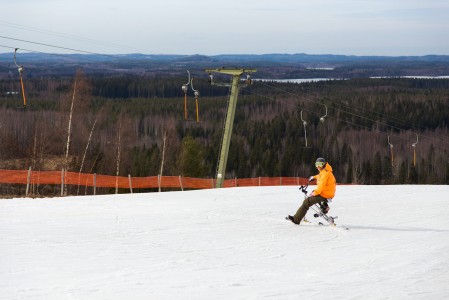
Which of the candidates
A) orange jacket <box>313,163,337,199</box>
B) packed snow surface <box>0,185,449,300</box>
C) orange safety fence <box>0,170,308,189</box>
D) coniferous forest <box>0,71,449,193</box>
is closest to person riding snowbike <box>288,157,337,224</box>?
orange jacket <box>313,163,337,199</box>

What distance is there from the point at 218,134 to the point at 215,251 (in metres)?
91.5

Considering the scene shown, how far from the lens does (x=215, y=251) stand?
465 inches

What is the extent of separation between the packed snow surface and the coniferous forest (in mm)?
28416

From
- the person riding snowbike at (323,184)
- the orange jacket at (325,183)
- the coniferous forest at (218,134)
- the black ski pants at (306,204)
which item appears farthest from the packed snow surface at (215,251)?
the coniferous forest at (218,134)

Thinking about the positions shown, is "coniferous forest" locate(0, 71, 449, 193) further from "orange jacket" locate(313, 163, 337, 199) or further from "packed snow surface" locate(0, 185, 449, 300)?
"orange jacket" locate(313, 163, 337, 199)

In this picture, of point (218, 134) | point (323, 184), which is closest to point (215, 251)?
point (323, 184)

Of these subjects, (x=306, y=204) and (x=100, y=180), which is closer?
(x=306, y=204)

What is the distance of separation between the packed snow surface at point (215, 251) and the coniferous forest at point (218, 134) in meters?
28.4

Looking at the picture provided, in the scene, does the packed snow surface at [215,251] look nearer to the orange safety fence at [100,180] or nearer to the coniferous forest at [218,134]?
the orange safety fence at [100,180]

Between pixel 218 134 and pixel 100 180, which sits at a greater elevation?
pixel 100 180

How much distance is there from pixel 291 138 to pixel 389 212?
91818mm

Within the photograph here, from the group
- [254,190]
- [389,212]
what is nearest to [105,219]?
[389,212]

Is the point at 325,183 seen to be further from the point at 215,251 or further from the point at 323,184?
the point at 215,251

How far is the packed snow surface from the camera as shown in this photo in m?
9.19
